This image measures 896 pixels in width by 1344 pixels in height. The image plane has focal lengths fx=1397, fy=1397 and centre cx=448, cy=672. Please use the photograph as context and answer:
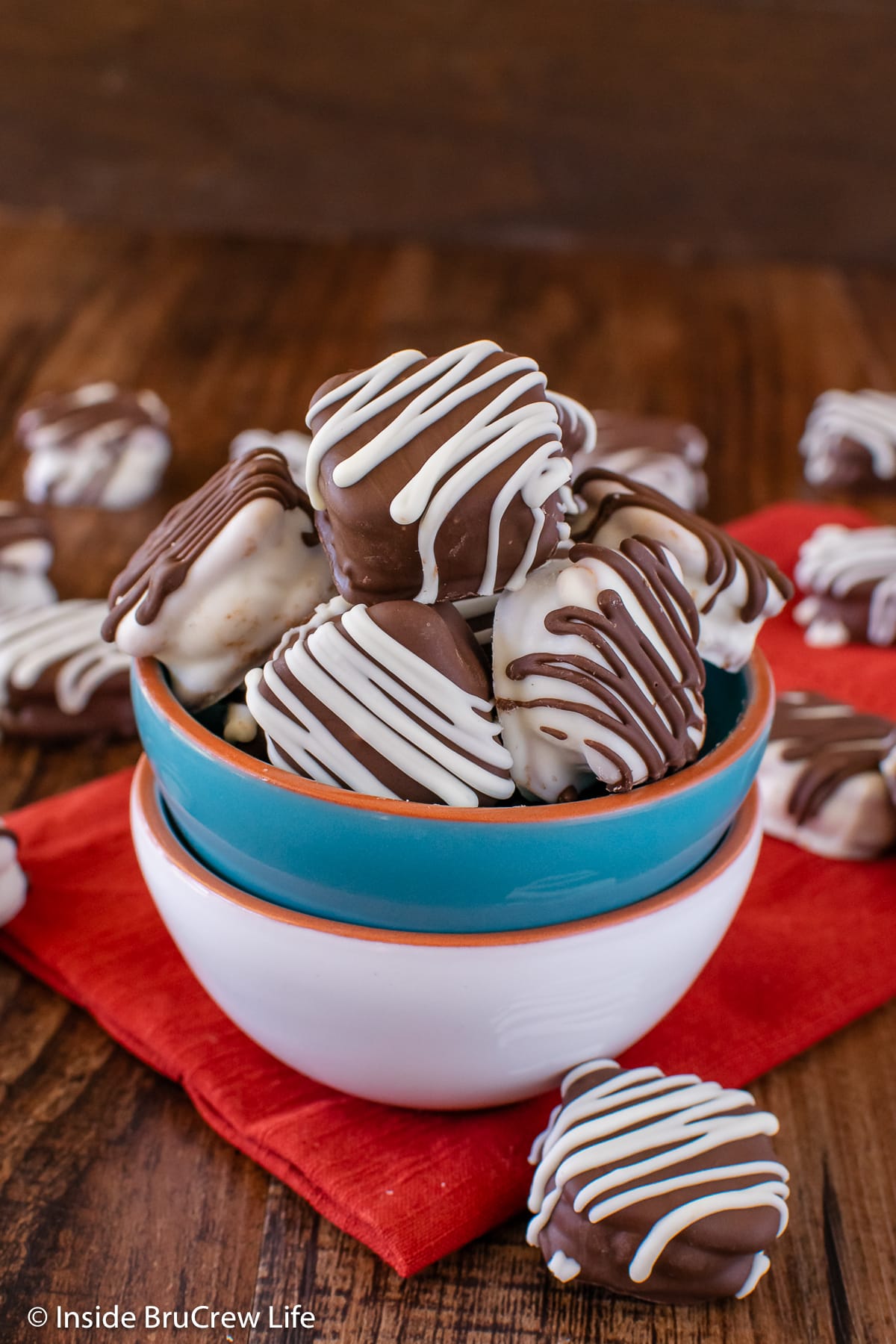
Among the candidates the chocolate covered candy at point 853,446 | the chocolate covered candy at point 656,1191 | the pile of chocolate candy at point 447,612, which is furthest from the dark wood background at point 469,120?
the chocolate covered candy at point 656,1191

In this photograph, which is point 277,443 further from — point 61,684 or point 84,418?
point 61,684

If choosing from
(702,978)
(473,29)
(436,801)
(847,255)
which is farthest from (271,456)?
(847,255)

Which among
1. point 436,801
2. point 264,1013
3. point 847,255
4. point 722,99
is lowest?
point 847,255

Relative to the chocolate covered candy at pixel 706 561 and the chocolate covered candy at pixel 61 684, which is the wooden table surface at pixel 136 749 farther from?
the chocolate covered candy at pixel 706 561

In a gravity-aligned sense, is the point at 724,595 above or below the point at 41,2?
above

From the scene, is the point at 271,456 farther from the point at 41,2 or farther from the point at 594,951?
the point at 41,2

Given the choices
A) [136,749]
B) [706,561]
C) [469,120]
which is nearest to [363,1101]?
[706,561]

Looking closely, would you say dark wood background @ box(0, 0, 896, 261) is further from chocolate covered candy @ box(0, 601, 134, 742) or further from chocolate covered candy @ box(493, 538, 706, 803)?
chocolate covered candy @ box(493, 538, 706, 803)
